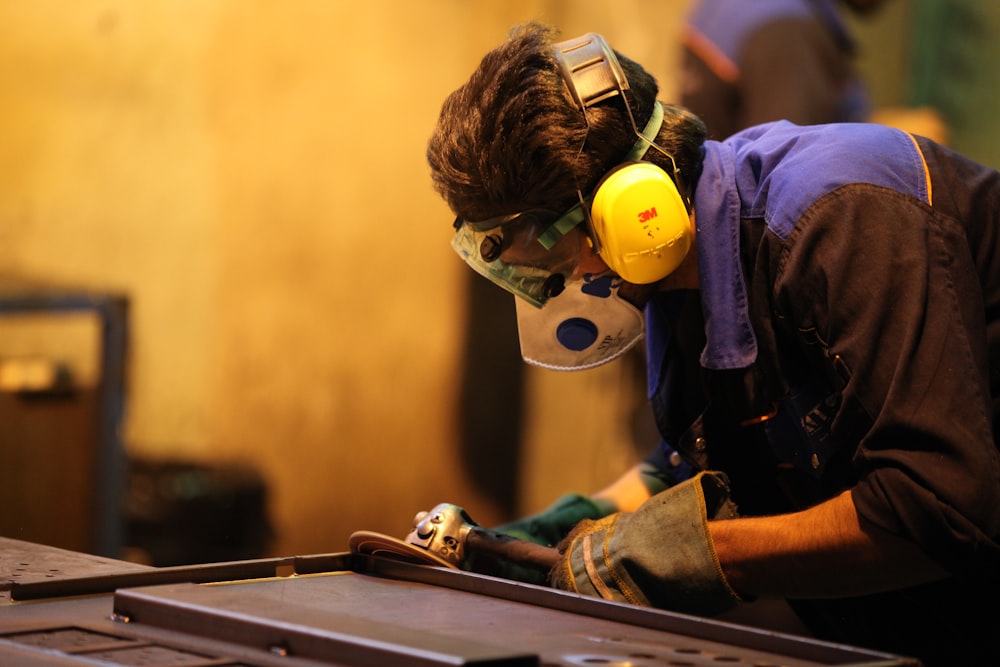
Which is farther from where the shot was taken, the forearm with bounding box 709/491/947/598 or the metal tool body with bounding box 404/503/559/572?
Answer: the metal tool body with bounding box 404/503/559/572

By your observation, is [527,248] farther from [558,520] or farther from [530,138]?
[558,520]

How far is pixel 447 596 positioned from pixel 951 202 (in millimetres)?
762

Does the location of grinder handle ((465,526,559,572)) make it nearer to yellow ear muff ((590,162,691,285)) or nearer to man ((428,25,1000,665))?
man ((428,25,1000,665))

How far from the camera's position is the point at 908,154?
1.53 m

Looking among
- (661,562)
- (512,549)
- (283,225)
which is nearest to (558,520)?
(512,549)

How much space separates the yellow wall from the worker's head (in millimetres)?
2609

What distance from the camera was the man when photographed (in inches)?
54.3

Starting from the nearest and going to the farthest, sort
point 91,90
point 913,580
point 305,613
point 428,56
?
point 305,613
point 913,580
point 91,90
point 428,56

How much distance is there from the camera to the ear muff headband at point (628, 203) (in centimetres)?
159

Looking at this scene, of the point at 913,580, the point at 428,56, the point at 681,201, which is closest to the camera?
the point at 913,580

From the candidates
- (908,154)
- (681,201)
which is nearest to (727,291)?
(681,201)

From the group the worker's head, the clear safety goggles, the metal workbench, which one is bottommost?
the metal workbench

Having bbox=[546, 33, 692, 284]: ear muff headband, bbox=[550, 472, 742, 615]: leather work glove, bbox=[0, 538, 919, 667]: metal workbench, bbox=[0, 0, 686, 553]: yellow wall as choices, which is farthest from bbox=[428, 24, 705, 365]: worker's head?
bbox=[0, 0, 686, 553]: yellow wall

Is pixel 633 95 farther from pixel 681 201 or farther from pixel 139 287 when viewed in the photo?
pixel 139 287
